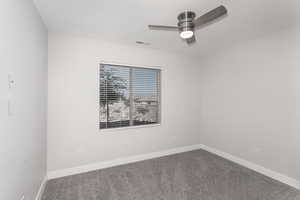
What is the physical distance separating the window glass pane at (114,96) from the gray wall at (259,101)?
2.09 m

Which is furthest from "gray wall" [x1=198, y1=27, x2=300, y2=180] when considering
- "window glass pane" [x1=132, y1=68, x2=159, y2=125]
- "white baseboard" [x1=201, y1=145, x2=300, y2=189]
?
"window glass pane" [x1=132, y1=68, x2=159, y2=125]

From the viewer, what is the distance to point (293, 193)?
211 centimetres

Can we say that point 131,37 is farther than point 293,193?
Yes

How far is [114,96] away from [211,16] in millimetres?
2230

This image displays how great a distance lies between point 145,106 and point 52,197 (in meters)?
2.22

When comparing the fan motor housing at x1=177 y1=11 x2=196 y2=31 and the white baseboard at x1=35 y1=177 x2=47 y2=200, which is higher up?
the fan motor housing at x1=177 y1=11 x2=196 y2=31

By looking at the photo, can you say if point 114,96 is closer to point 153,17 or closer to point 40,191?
point 153,17

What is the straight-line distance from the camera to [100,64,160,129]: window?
2969mm

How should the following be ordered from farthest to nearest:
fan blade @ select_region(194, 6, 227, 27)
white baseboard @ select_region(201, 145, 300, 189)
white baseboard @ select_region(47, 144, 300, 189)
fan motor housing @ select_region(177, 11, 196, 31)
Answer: white baseboard @ select_region(47, 144, 300, 189)
white baseboard @ select_region(201, 145, 300, 189)
fan motor housing @ select_region(177, 11, 196, 31)
fan blade @ select_region(194, 6, 227, 27)

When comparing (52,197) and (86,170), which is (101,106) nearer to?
(86,170)

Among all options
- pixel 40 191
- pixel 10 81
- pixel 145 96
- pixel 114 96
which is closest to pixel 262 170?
pixel 145 96

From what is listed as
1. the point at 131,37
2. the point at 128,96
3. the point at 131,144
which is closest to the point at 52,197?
the point at 131,144

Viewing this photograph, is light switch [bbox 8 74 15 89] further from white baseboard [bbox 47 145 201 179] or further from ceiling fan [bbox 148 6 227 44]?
white baseboard [bbox 47 145 201 179]

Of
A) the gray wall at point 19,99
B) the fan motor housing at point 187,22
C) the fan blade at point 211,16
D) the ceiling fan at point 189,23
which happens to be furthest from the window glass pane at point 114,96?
the fan blade at point 211,16
